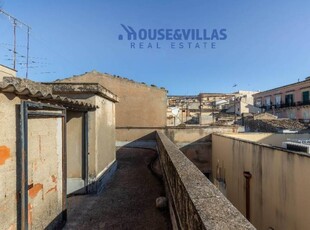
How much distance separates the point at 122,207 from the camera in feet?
18.9

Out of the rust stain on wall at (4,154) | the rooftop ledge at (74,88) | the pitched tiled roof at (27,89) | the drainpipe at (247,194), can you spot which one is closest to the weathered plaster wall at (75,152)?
the rooftop ledge at (74,88)

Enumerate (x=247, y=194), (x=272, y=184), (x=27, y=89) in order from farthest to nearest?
(x=247, y=194) → (x=272, y=184) → (x=27, y=89)

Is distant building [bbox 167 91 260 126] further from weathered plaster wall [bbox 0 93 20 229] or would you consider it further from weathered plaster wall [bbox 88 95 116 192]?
weathered plaster wall [bbox 0 93 20 229]

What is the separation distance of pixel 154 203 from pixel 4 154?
4.02 metres

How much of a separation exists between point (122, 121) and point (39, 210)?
1392 centimetres

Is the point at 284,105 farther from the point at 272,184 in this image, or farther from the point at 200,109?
the point at 272,184

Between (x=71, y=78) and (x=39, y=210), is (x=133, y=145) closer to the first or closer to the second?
(x=71, y=78)

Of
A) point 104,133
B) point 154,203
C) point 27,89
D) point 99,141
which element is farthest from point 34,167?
point 104,133

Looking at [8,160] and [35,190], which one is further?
[35,190]

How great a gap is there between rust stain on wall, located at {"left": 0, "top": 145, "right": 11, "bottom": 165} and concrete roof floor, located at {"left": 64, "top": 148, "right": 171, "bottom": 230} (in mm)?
2522

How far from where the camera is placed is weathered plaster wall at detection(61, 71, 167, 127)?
1784 cm

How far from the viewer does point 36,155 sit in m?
3.83

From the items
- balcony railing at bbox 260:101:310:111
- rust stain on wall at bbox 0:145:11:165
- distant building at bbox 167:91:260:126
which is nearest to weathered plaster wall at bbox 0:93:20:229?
rust stain on wall at bbox 0:145:11:165

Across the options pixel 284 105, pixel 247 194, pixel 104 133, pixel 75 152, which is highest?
pixel 284 105
